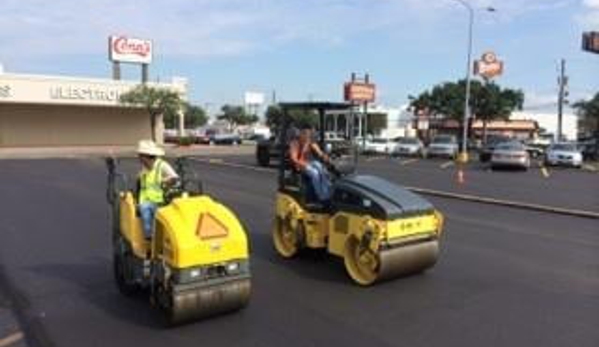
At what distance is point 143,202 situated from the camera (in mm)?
7648

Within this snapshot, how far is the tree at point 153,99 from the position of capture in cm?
5900

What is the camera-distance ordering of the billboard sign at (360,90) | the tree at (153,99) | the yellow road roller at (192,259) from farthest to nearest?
the billboard sign at (360,90) < the tree at (153,99) < the yellow road roller at (192,259)

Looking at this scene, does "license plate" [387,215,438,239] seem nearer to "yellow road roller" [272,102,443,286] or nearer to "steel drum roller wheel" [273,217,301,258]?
"yellow road roller" [272,102,443,286]

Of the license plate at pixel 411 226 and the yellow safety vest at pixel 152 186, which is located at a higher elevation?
the yellow safety vest at pixel 152 186

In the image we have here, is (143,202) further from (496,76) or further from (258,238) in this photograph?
(496,76)

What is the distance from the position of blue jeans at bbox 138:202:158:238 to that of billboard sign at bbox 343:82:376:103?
60.9 metres

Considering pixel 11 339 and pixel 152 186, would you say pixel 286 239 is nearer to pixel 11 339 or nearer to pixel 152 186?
pixel 152 186

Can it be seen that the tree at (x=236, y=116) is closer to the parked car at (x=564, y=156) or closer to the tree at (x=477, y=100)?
the tree at (x=477, y=100)

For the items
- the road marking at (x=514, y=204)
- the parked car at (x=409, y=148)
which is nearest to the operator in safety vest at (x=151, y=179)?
the road marking at (x=514, y=204)

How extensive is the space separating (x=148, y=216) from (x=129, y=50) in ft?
208

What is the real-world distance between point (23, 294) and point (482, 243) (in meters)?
6.74

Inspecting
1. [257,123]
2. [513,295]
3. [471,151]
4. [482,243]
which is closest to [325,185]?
[513,295]

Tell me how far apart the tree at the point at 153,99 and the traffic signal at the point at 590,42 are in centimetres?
3038

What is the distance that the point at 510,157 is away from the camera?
35.7 meters
